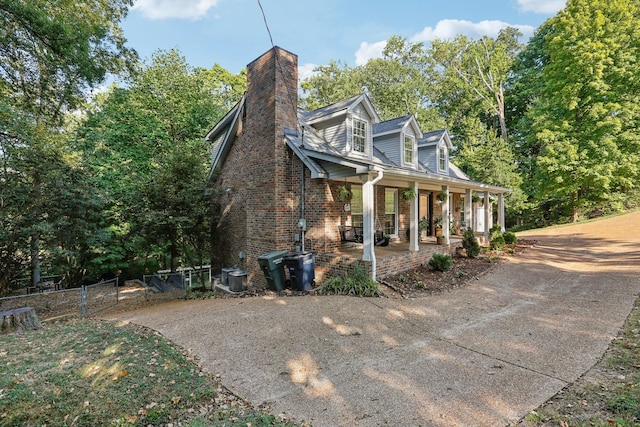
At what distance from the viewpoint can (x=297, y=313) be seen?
20.6 feet

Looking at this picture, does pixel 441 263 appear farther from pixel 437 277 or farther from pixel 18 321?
pixel 18 321

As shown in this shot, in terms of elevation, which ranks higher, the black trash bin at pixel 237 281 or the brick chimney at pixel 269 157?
the brick chimney at pixel 269 157

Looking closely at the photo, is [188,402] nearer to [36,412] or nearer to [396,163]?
[36,412]

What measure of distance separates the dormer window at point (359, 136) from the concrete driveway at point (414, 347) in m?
5.84

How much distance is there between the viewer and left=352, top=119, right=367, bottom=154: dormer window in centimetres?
1083

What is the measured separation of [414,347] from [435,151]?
40.0 ft

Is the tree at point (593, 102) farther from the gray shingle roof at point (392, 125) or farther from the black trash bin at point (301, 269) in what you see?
the black trash bin at point (301, 269)

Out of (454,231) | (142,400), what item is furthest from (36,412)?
(454,231)

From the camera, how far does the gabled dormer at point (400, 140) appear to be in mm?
12367

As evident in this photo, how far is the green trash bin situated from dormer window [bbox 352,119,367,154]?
486 centimetres

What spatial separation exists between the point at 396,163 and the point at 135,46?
11.7m

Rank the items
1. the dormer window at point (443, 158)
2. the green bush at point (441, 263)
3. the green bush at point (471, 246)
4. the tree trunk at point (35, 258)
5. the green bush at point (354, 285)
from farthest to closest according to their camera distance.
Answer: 1. the dormer window at point (443, 158)
2. the green bush at point (471, 246)
3. the tree trunk at point (35, 258)
4. the green bush at point (441, 263)
5. the green bush at point (354, 285)

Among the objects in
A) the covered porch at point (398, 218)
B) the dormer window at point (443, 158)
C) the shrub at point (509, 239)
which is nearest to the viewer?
the covered porch at point (398, 218)

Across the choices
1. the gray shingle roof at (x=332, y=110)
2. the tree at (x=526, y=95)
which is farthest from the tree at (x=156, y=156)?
the tree at (x=526, y=95)
